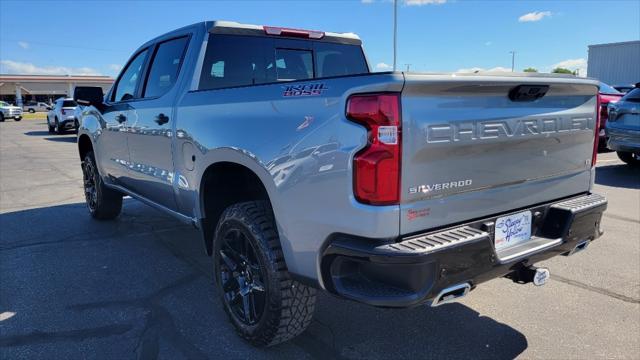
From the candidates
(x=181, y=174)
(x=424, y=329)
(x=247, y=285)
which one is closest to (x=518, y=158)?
(x=424, y=329)

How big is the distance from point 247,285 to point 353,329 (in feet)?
2.52

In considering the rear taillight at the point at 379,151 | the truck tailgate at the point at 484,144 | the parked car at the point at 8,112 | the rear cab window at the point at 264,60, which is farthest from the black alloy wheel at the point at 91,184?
the parked car at the point at 8,112

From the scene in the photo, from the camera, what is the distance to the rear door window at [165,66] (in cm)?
403

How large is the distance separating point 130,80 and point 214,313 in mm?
2677

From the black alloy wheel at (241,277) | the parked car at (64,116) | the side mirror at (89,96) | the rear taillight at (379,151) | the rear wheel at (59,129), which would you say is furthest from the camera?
the rear wheel at (59,129)

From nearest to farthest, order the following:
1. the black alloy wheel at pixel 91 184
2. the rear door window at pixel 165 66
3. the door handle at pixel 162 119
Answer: the door handle at pixel 162 119 < the rear door window at pixel 165 66 < the black alloy wheel at pixel 91 184

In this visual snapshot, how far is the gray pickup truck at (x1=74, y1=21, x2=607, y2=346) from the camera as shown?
218 cm

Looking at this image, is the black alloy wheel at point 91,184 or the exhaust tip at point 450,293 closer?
the exhaust tip at point 450,293

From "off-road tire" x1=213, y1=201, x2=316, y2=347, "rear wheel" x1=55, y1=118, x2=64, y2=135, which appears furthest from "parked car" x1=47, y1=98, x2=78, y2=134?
"off-road tire" x1=213, y1=201, x2=316, y2=347

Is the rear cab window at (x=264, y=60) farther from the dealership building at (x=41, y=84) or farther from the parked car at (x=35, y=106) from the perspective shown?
the parked car at (x=35, y=106)

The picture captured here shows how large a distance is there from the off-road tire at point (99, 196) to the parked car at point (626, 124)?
26.9ft

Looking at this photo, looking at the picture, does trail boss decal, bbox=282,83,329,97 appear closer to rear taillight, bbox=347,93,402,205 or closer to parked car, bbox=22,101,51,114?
rear taillight, bbox=347,93,402,205

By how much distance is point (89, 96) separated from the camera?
516 centimetres

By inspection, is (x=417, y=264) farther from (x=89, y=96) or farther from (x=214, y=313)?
(x=89, y=96)
